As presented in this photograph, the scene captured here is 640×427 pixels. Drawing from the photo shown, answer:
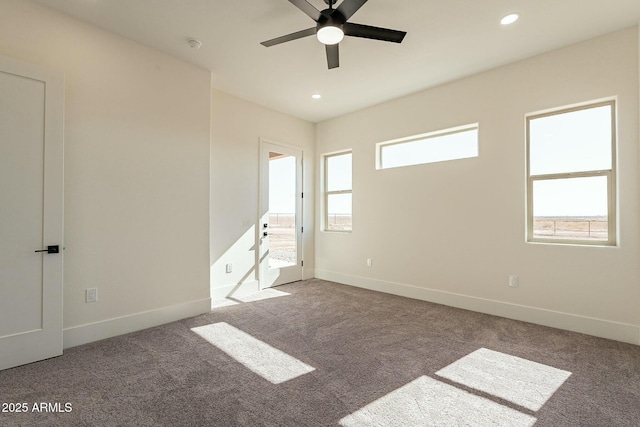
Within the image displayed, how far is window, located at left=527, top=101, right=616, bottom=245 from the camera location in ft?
10.1

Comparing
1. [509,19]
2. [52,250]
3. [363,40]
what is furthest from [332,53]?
[52,250]

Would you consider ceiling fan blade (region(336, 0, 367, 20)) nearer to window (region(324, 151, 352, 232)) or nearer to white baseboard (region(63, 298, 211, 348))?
window (region(324, 151, 352, 232))

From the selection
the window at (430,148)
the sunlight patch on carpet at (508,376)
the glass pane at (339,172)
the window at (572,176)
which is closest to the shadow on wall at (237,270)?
the glass pane at (339,172)

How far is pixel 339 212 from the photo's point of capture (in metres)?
5.57

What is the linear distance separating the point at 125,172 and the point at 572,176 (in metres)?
4.78

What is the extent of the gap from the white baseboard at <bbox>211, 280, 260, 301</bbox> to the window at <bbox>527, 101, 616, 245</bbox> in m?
3.82

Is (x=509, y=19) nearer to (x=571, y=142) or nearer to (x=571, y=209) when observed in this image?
(x=571, y=142)

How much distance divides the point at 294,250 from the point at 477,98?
3.70m

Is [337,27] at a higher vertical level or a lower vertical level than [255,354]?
higher

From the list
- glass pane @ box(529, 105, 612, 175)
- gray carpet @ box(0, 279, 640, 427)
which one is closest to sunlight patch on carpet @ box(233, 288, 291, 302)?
gray carpet @ box(0, 279, 640, 427)

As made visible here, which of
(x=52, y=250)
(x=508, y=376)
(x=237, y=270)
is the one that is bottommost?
(x=508, y=376)

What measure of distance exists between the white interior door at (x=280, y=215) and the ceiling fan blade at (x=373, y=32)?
2744mm

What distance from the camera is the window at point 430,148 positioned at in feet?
13.1

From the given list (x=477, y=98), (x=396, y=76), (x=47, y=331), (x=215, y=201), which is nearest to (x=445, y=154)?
(x=477, y=98)
